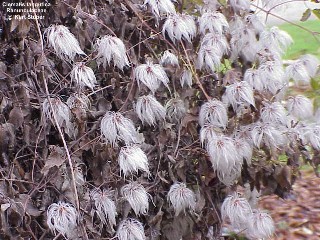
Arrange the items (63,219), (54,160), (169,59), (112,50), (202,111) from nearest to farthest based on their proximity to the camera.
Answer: (63,219), (54,160), (112,50), (202,111), (169,59)

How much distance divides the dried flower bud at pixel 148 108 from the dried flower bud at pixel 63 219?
43 cm

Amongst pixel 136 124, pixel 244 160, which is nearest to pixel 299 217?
pixel 244 160

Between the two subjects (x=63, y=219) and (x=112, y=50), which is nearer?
(x=63, y=219)

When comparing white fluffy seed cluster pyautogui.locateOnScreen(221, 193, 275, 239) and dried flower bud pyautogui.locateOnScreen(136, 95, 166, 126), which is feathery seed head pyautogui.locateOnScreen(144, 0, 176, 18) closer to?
dried flower bud pyautogui.locateOnScreen(136, 95, 166, 126)

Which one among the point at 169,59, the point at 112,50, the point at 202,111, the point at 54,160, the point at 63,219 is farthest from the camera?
the point at 169,59

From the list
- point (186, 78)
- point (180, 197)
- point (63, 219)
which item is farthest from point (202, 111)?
point (63, 219)

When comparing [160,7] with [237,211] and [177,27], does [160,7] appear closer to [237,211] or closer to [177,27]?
[177,27]

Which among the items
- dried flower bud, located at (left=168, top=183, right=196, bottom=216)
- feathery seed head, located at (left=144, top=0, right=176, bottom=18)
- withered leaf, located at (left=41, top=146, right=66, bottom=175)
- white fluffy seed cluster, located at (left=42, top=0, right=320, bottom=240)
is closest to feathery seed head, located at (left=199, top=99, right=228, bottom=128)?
white fluffy seed cluster, located at (left=42, top=0, right=320, bottom=240)

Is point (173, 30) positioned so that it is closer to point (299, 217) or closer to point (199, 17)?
point (199, 17)

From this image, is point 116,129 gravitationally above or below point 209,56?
below

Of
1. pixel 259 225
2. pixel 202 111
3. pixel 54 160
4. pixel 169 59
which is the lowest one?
pixel 259 225

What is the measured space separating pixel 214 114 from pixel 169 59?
30cm

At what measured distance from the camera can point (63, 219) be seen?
1.92 m

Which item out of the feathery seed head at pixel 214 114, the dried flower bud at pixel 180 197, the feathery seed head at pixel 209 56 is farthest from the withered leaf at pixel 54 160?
the feathery seed head at pixel 209 56
